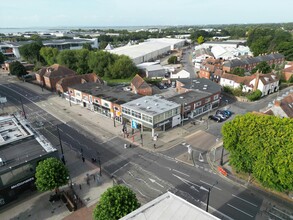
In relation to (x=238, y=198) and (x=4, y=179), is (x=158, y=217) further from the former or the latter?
(x=4, y=179)

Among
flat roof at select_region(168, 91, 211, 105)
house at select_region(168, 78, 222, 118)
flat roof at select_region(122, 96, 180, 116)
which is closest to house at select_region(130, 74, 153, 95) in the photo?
house at select_region(168, 78, 222, 118)

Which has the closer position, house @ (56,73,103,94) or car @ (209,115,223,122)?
car @ (209,115,223,122)

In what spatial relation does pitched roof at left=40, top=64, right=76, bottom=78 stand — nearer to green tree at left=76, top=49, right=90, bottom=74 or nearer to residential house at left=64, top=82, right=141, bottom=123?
green tree at left=76, top=49, right=90, bottom=74

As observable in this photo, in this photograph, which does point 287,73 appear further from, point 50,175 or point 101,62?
point 50,175

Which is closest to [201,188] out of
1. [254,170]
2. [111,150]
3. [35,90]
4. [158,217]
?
[254,170]

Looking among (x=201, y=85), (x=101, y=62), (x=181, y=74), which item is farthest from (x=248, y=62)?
(x=101, y=62)
